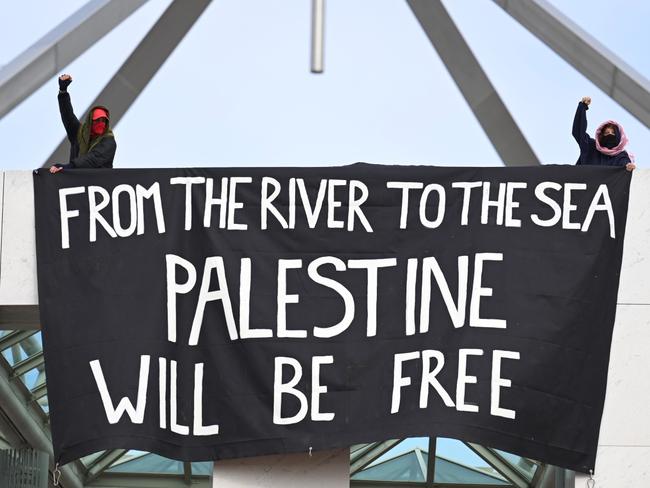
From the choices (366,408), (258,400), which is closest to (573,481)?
(366,408)

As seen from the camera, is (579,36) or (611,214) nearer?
(611,214)

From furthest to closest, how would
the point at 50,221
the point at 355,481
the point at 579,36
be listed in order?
the point at 355,481 → the point at 579,36 → the point at 50,221

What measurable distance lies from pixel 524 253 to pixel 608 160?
44.1 inches

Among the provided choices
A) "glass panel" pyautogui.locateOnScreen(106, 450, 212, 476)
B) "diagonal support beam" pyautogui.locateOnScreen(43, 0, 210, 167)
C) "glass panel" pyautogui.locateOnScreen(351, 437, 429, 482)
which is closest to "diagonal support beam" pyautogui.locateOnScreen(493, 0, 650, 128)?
"diagonal support beam" pyautogui.locateOnScreen(43, 0, 210, 167)

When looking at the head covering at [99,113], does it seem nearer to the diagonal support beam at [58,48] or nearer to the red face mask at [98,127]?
the red face mask at [98,127]

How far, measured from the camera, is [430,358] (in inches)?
441

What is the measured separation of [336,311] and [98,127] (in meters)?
2.58

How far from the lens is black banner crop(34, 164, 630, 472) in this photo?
1112cm

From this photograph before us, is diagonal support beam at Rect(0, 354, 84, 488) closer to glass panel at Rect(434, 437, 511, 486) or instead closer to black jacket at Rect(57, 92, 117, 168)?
glass panel at Rect(434, 437, 511, 486)

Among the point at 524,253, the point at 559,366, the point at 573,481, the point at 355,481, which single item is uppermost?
the point at 524,253

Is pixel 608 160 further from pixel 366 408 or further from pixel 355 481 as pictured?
pixel 355 481

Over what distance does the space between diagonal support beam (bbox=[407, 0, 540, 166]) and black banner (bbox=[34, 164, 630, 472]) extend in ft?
14.1

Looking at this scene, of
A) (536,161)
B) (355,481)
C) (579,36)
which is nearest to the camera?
(579,36)

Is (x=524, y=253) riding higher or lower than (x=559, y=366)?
higher
